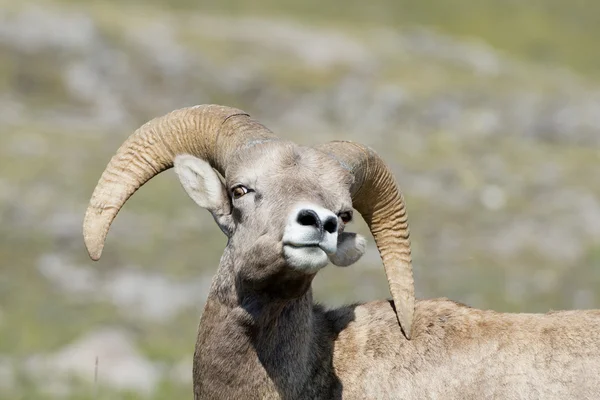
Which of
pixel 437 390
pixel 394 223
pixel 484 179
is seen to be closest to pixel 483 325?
pixel 437 390

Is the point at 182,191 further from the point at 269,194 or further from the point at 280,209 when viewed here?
the point at 280,209

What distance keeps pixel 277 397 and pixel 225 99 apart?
35720 millimetres

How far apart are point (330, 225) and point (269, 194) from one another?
884mm

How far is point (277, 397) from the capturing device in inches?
385

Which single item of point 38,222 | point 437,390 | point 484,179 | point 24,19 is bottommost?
point 437,390

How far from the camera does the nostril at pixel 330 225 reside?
870 cm

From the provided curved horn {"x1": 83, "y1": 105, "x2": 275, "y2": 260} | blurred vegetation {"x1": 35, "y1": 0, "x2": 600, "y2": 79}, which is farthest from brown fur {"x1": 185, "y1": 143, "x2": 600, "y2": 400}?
blurred vegetation {"x1": 35, "y1": 0, "x2": 600, "y2": 79}

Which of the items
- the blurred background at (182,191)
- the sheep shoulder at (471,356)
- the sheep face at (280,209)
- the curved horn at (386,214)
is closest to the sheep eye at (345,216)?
the sheep face at (280,209)

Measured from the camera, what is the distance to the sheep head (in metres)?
9.01

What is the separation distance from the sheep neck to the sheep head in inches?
9.7

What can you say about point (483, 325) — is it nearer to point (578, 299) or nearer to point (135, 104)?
point (578, 299)

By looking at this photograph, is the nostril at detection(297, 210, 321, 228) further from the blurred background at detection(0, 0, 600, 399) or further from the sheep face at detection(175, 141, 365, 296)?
the blurred background at detection(0, 0, 600, 399)

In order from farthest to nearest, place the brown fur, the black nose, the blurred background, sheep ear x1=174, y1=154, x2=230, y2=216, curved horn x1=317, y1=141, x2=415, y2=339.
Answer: the blurred background, curved horn x1=317, y1=141, x2=415, y2=339, sheep ear x1=174, y1=154, x2=230, y2=216, the brown fur, the black nose

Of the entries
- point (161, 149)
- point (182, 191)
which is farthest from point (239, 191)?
point (182, 191)
